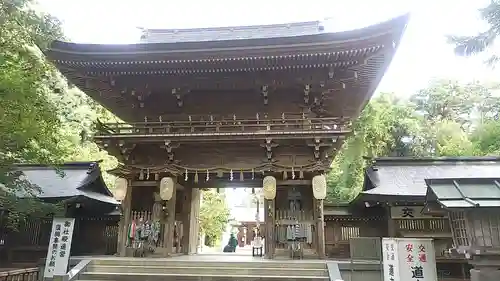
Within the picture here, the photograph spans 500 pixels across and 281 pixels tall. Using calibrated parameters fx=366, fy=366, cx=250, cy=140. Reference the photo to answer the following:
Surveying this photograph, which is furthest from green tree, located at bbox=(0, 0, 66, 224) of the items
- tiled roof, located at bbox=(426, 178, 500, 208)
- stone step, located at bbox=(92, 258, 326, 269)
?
tiled roof, located at bbox=(426, 178, 500, 208)

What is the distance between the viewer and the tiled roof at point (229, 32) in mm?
14086

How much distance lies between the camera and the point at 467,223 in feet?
20.0

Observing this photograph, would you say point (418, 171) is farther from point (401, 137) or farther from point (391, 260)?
point (401, 137)

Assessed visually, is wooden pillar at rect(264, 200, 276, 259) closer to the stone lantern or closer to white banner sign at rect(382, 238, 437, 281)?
white banner sign at rect(382, 238, 437, 281)

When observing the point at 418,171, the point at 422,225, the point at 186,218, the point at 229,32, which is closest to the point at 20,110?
the point at 186,218

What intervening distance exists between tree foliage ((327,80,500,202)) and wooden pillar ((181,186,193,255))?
29.7 feet

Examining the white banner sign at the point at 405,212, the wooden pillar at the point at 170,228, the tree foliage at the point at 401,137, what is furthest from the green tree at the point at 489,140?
the wooden pillar at the point at 170,228

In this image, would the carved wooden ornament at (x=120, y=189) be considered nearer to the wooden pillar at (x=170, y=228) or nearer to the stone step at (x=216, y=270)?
the wooden pillar at (x=170, y=228)

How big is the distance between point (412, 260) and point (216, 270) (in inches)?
169

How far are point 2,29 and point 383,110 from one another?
19647 mm

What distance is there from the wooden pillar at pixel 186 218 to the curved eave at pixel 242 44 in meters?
4.61

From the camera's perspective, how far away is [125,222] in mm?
10656

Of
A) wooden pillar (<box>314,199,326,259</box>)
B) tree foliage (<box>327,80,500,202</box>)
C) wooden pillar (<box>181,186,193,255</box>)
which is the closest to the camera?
wooden pillar (<box>314,199,326,259</box>)

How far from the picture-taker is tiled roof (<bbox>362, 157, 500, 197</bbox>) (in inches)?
430
